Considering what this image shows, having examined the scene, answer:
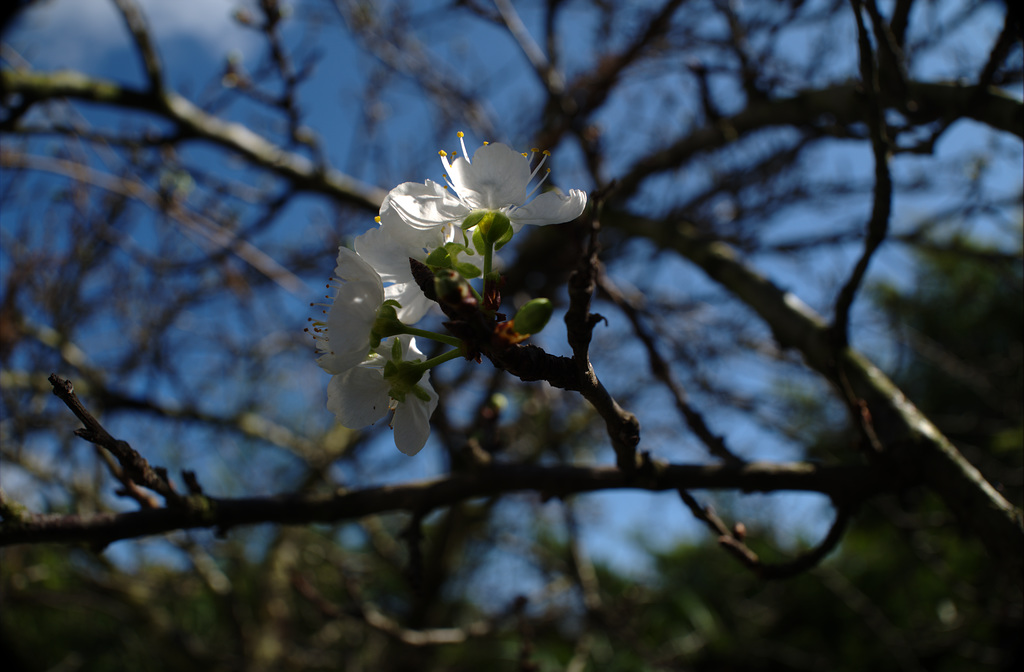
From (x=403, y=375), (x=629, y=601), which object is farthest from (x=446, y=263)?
(x=629, y=601)

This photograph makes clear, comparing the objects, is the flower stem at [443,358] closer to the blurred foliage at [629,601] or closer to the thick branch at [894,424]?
the thick branch at [894,424]

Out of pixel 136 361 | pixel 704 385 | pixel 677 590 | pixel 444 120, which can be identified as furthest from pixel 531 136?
pixel 677 590

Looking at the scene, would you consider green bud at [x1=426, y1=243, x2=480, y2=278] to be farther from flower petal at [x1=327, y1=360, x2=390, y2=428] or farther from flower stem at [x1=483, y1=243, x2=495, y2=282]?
Result: flower petal at [x1=327, y1=360, x2=390, y2=428]

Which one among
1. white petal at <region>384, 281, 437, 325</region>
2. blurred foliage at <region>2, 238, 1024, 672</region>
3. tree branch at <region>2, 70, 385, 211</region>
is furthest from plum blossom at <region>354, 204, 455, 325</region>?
tree branch at <region>2, 70, 385, 211</region>

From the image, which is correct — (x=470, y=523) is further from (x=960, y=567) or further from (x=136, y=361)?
(x=960, y=567)

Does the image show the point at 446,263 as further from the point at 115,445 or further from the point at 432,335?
the point at 115,445
